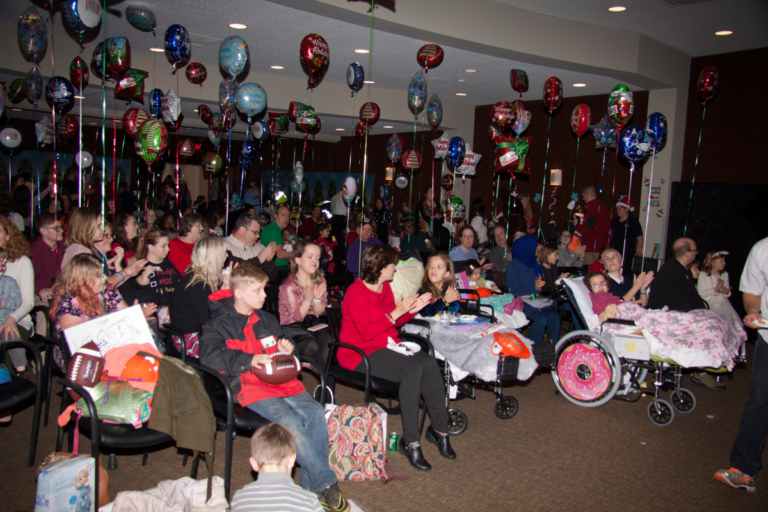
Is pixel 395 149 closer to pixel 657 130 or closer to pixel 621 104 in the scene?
pixel 621 104

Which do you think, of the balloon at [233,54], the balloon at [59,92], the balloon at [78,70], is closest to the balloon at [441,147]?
the balloon at [233,54]

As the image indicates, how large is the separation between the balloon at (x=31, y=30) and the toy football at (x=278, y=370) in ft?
16.5

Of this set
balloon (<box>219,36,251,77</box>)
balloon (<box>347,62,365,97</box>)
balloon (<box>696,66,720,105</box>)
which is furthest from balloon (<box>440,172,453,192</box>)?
balloon (<box>219,36,251,77</box>)

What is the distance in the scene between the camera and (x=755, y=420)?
300 cm

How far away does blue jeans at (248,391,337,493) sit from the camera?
2752mm

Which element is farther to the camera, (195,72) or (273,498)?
(195,72)

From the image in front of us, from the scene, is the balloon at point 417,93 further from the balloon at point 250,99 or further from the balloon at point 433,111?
the balloon at point 250,99

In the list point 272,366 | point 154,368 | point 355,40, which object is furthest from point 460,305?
point 355,40

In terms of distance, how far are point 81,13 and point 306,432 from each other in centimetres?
361

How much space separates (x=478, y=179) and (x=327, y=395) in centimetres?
918

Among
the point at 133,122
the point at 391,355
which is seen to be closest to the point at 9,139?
the point at 133,122

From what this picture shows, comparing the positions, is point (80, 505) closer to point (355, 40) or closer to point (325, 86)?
point (355, 40)

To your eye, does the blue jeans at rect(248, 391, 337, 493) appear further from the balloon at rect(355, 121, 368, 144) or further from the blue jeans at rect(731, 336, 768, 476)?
the balloon at rect(355, 121, 368, 144)

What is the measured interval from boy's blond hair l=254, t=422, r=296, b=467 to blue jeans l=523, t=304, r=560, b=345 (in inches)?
144
